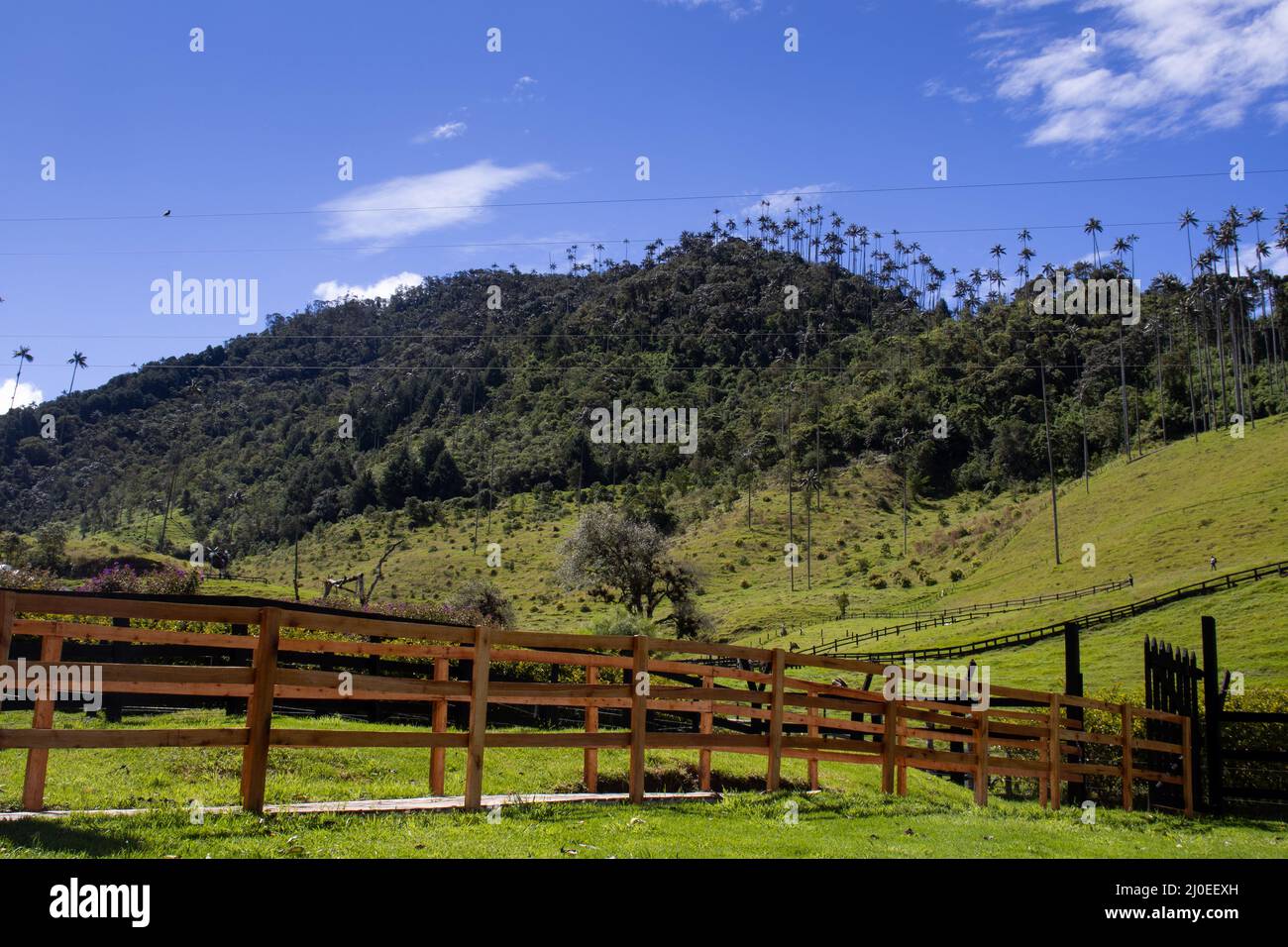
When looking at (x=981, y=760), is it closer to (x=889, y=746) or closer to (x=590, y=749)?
(x=889, y=746)

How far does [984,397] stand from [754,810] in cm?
15134

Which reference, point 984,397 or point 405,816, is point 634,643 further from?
point 984,397

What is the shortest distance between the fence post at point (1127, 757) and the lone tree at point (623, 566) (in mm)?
56965

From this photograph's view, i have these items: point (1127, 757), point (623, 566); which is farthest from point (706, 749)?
point (623, 566)

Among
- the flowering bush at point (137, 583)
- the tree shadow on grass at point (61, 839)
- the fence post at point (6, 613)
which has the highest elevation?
the fence post at point (6, 613)

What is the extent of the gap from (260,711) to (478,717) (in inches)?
64.6

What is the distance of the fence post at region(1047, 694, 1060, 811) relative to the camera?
43.2ft

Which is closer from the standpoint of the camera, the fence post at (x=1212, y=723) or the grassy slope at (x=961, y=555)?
the fence post at (x=1212, y=723)

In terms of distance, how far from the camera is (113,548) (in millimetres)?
66750

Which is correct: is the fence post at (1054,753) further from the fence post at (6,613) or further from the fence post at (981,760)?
the fence post at (6,613)

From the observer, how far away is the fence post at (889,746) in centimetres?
1145

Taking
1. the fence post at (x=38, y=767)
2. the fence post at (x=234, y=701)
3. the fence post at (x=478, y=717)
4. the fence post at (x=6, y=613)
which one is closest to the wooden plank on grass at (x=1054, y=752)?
the fence post at (x=478, y=717)

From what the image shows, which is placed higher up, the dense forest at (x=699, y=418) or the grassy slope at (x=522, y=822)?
the dense forest at (x=699, y=418)
